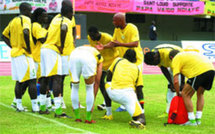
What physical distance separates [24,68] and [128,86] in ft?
8.94

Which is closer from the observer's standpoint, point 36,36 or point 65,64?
point 65,64

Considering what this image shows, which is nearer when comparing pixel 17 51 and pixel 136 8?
pixel 17 51

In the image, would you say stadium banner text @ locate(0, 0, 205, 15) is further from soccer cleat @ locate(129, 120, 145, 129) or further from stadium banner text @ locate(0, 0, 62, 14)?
soccer cleat @ locate(129, 120, 145, 129)

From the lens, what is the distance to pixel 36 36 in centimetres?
1018

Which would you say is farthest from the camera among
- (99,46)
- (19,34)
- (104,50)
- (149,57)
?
(104,50)

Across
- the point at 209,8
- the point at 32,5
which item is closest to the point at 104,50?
the point at 32,5

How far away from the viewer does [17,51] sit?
9844 mm

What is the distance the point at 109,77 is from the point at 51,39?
5.08 ft

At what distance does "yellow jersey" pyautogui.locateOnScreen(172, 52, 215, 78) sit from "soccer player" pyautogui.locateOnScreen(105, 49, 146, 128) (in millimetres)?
784

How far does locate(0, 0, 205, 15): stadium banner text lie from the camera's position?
93.4 ft

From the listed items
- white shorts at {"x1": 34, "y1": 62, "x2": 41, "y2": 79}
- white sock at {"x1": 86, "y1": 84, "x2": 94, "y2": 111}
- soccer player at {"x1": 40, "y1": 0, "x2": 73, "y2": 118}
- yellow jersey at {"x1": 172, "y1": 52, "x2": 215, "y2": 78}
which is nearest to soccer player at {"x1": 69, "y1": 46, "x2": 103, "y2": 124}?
white sock at {"x1": 86, "y1": 84, "x2": 94, "y2": 111}

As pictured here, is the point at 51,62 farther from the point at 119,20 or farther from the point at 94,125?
the point at 119,20

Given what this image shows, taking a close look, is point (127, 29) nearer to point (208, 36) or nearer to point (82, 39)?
point (82, 39)

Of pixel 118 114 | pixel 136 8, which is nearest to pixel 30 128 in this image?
pixel 118 114
